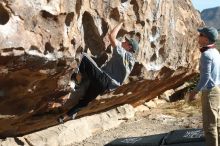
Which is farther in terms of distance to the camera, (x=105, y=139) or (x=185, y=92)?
(x=185, y=92)

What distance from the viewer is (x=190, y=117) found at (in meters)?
10.8

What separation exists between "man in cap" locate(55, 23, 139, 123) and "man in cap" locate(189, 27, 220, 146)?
1353 millimetres

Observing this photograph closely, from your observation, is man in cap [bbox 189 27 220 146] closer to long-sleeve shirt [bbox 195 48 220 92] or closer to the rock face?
long-sleeve shirt [bbox 195 48 220 92]

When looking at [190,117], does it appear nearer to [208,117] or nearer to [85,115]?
[85,115]

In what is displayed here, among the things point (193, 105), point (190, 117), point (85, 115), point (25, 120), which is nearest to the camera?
point (25, 120)

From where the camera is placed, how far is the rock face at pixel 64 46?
5156 millimetres

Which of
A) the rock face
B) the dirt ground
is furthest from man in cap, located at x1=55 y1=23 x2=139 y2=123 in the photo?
the dirt ground

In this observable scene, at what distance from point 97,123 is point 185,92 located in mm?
4742

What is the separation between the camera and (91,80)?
6.77 m

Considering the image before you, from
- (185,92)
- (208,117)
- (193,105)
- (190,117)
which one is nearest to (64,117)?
(208,117)

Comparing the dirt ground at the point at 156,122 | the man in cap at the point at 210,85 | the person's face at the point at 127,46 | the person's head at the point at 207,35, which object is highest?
the person's head at the point at 207,35

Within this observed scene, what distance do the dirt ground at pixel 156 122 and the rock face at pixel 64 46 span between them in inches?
19.3

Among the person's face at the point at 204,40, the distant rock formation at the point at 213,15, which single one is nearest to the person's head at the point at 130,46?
the person's face at the point at 204,40

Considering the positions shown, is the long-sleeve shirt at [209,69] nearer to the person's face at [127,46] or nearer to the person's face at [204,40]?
the person's face at [204,40]
